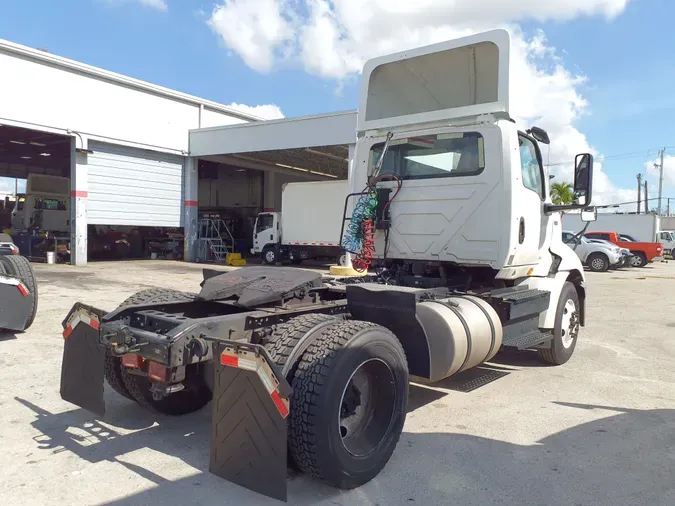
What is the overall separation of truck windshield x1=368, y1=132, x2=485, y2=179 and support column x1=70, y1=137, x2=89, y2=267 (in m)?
16.4

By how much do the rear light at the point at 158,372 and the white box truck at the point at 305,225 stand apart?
1690cm

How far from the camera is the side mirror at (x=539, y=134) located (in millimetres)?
5838

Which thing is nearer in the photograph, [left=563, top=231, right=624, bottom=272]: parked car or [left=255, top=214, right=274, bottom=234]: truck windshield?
[left=563, top=231, right=624, bottom=272]: parked car

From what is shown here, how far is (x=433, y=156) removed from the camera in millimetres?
5617

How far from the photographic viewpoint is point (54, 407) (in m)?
4.61

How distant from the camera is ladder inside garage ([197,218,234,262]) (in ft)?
80.4

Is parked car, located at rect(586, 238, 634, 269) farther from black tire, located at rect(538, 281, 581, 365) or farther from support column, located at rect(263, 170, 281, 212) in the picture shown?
black tire, located at rect(538, 281, 581, 365)

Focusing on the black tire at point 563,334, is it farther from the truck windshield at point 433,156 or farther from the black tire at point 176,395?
the black tire at point 176,395

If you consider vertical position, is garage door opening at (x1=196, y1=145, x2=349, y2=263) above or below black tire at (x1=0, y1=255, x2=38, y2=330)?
above

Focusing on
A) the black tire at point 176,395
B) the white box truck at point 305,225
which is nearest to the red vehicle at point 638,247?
the white box truck at point 305,225

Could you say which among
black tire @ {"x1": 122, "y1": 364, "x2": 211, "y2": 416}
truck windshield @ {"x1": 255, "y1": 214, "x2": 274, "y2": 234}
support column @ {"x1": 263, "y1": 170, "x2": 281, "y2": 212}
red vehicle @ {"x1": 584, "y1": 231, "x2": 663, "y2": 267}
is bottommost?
black tire @ {"x1": 122, "y1": 364, "x2": 211, "y2": 416}

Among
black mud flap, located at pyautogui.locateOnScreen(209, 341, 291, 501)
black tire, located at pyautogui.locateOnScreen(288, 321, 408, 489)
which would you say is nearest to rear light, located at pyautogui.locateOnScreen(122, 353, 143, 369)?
black mud flap, located at pyautogui.locateOnScreen(209, 341, 291, 501)

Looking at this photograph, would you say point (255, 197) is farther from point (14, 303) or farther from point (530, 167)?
point (530, 167)

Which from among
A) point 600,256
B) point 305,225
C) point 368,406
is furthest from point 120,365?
point 600,256
